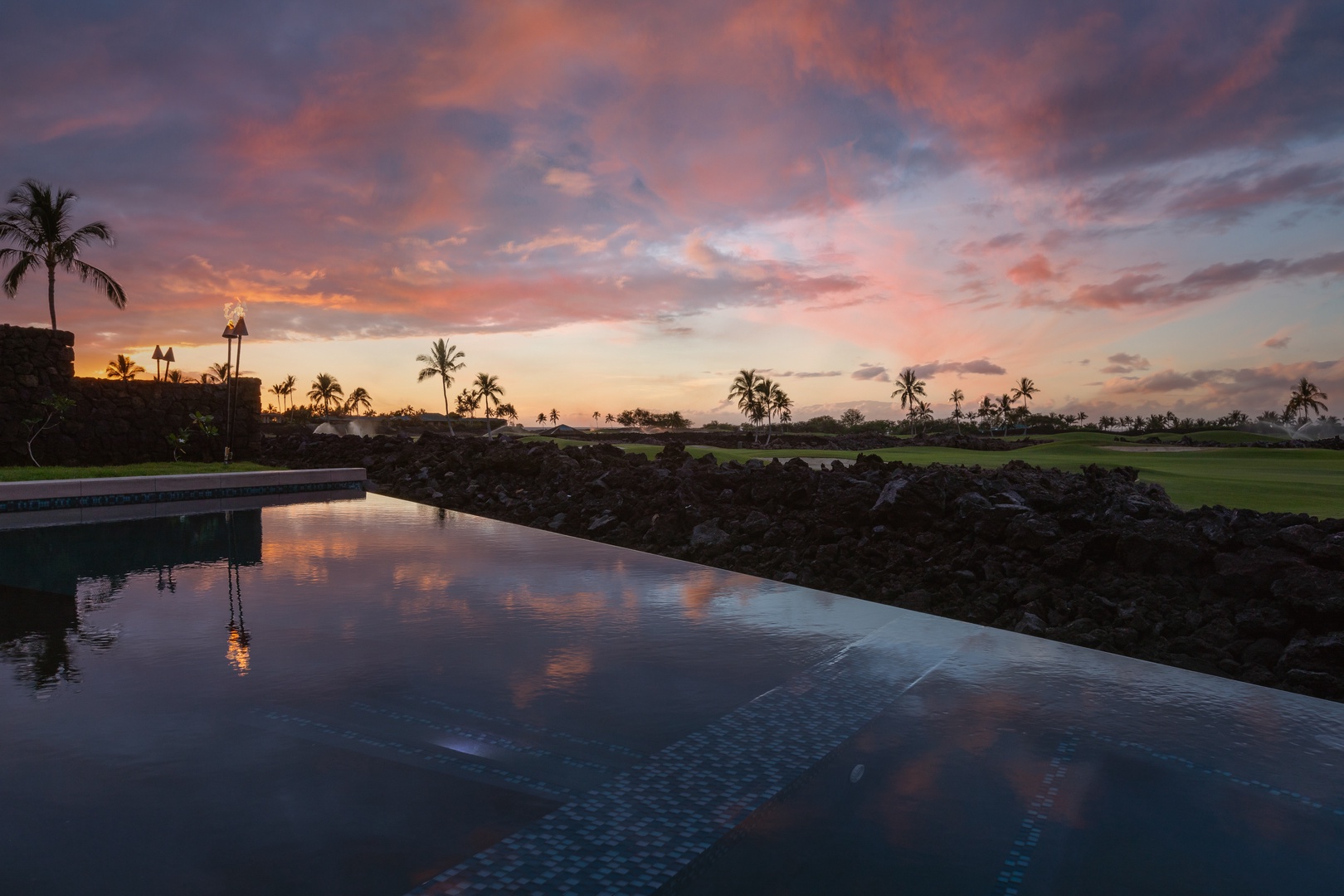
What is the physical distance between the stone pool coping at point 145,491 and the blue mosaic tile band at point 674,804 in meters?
11.5

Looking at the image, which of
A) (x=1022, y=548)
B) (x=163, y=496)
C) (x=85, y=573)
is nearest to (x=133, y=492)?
(x=163, y=496)

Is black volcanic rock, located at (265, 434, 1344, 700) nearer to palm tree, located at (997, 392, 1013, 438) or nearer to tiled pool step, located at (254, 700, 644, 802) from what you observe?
tiled pool step, located at (254, 700, 644, 802)

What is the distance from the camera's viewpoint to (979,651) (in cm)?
459

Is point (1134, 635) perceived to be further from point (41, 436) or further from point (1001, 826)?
point (41, 436)

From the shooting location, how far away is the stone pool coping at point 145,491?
36.9ft

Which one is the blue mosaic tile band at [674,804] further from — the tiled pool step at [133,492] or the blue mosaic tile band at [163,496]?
the blue mosaic tile band at [163,496]

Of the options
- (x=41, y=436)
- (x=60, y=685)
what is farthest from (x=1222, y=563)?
(x=41, y=436)

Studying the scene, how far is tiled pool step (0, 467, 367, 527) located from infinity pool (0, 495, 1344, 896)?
24.1 ft

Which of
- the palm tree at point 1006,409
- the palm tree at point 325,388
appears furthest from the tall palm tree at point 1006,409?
the palm tree at point 325,388

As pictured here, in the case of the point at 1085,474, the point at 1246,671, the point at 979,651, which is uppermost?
the point at 1085,474

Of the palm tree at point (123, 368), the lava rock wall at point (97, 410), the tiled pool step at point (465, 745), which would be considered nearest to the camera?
the tiled pool step at point (465, 745)

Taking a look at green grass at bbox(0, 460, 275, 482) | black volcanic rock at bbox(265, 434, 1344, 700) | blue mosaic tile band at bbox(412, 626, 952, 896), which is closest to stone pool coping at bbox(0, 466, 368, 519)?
green grass at bbox(0, 460, 275, 482)

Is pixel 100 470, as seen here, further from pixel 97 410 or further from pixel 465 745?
pixel 465 745

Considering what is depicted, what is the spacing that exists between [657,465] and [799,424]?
92.9 meters
